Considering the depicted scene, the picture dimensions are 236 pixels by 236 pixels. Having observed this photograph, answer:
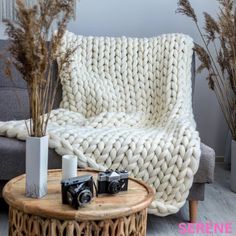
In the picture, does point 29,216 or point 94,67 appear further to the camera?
point 94,67

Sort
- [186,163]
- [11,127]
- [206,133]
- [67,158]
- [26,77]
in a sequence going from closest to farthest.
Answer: [26,77], [67,158], [186,163], [11,127], [206,133]

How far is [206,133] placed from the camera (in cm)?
293

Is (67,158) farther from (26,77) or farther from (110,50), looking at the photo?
(110,50)

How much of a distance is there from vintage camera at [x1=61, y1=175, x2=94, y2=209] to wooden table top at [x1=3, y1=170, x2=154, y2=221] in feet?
0.05

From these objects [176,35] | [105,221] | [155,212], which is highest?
[176,35]

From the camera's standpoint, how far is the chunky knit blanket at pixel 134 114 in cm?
180

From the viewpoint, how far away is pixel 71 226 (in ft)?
3.88

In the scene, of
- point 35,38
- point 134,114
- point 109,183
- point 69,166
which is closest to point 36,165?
point 69,166

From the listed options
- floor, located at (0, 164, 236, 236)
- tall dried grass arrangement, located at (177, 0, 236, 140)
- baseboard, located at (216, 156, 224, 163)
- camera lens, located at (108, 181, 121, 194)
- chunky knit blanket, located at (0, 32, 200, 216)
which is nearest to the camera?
camera lens, located at (108, 181, 121, 194)

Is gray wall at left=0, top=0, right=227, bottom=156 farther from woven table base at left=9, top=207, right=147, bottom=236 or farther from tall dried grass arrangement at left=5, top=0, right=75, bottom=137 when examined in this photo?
woven table base at left=9, top=207, right=147, bottom=236

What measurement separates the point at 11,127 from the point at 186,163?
2.56ft

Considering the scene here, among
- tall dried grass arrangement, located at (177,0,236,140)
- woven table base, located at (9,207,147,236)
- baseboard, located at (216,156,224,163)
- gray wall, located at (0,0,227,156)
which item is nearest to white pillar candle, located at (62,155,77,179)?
woven table base, located at (9,207,147,236)

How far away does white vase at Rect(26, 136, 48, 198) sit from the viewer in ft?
4.09

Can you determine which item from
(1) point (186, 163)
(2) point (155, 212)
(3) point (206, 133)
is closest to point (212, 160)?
(1) point (186, 163)
